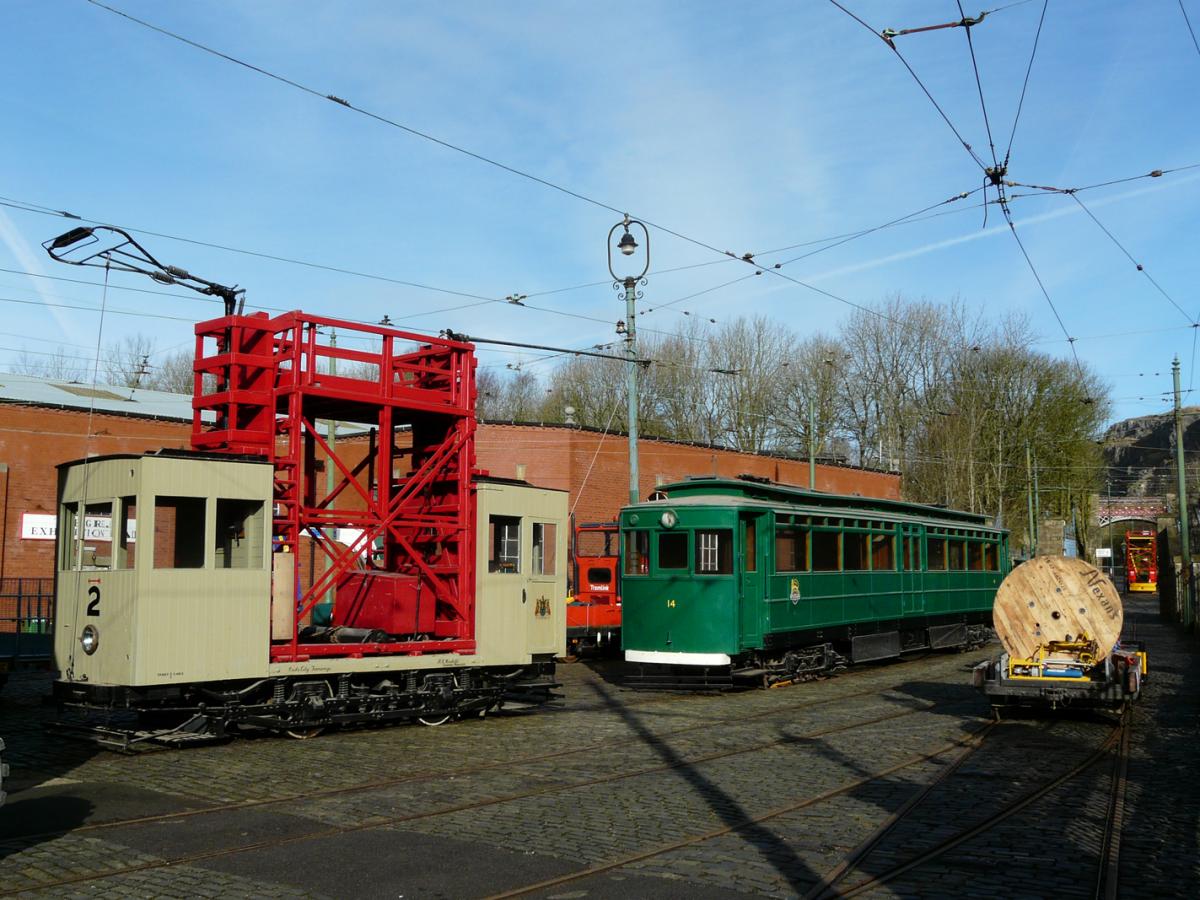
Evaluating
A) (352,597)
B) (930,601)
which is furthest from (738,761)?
(930,601)

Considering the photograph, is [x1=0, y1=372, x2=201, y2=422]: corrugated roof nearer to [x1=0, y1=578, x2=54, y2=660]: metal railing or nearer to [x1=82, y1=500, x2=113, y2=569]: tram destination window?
[x1=0, y1=578, x2=54, y2=660]: metal railing

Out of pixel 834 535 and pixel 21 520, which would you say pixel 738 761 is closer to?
pixel 834 535

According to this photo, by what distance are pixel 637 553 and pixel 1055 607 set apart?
6543mm

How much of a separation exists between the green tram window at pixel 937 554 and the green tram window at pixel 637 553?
822 centimetres

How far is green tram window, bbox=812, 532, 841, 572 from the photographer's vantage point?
18.2 metres

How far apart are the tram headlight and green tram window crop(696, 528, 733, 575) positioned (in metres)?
8.57

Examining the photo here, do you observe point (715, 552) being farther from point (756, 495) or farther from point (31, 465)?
point (31, 465)

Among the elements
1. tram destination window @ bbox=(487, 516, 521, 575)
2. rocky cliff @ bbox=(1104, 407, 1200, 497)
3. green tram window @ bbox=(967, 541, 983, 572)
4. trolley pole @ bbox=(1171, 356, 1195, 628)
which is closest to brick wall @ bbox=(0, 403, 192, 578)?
tram destination window @ bbox=(487, 516, 521, 575)

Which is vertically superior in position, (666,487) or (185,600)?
(666,487)

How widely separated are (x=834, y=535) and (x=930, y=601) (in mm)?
5157

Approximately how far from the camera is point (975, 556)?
25.8 meters

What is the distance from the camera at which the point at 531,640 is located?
46.4 feet

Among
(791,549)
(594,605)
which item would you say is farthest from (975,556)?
(791,549)

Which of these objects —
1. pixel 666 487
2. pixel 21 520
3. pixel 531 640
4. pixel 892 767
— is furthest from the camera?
pixel 21 520
